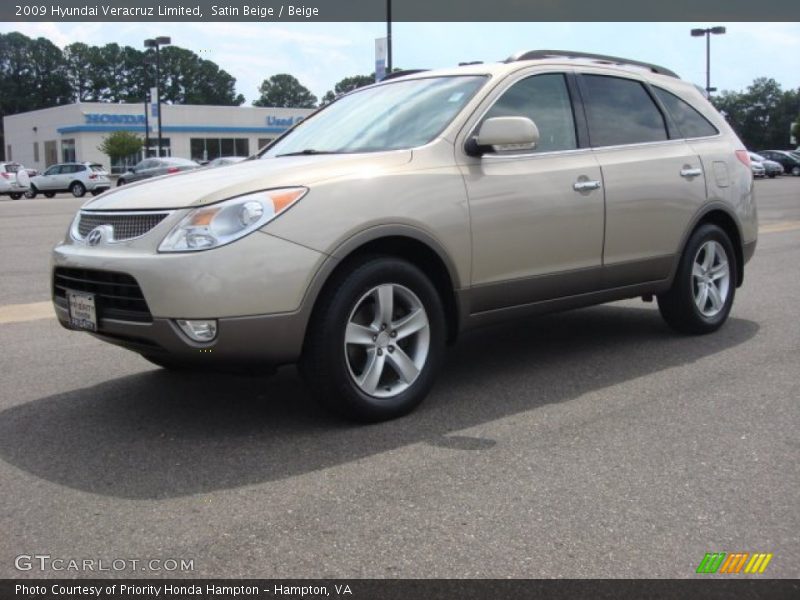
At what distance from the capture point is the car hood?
13.0 feet

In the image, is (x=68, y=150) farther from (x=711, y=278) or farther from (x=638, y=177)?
(x=638, y=177)

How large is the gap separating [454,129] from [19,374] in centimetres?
305

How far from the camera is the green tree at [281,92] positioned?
135625mm

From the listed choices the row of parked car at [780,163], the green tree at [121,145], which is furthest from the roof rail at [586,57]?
the green tree at [121,145]

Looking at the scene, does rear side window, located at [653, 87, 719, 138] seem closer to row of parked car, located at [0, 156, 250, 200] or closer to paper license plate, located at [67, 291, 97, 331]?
paper license plate, located at [67, 291, 97, 331]

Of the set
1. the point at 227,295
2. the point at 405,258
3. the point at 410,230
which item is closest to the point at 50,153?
the point at 405,258

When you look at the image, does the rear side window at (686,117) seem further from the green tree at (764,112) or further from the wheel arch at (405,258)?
the green tree at (764,112)

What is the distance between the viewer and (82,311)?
4152 millimetres

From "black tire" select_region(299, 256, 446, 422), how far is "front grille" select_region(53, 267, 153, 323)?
772 mm

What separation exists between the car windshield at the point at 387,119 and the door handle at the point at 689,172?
5.57ft

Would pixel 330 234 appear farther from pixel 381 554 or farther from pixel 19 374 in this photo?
pixel 19 374
